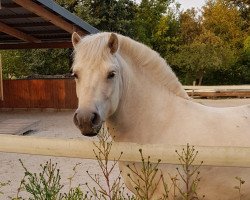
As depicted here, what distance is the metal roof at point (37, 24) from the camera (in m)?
10.2

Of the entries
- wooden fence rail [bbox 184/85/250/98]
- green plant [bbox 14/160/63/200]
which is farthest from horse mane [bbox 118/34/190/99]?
wooden fence rail [bbox 184/85/250/98]

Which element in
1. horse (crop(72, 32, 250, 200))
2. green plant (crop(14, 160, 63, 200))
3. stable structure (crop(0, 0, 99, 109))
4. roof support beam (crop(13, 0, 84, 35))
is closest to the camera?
green plant (crop(14, 160, 63, 200))

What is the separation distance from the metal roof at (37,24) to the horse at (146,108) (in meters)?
7.03

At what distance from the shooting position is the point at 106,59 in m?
2.69

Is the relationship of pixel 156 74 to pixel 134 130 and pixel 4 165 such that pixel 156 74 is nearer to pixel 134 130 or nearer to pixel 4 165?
pixel 134 130

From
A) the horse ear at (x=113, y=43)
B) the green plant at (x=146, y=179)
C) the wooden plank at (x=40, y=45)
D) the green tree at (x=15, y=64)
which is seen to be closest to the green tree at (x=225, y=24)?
the green tree at (x=15, y=64)

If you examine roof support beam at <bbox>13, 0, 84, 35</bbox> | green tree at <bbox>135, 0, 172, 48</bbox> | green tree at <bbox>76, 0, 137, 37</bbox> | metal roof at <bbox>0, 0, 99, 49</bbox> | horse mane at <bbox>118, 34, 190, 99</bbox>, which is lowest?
horse mane at <bbox>118, 34, 190, 99</bbox>

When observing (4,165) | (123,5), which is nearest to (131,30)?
(123,5)

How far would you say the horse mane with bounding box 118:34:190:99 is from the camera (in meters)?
3.03

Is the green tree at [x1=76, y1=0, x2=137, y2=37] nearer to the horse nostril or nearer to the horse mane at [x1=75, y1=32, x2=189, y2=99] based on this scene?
the horse mane at [x1=75, y1=32, x2=189, y2=99]

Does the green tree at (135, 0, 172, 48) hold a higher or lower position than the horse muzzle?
higher

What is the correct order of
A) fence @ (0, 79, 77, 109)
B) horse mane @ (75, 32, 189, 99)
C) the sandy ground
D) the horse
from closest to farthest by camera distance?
the horse < horse mane @ (75, 32, 189, 99) < the sandy ground < fence @ (0, 79, 77, 109)

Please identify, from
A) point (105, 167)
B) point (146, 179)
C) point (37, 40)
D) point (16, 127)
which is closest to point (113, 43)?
point (105, 167)

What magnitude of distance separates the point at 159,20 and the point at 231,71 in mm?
7947
